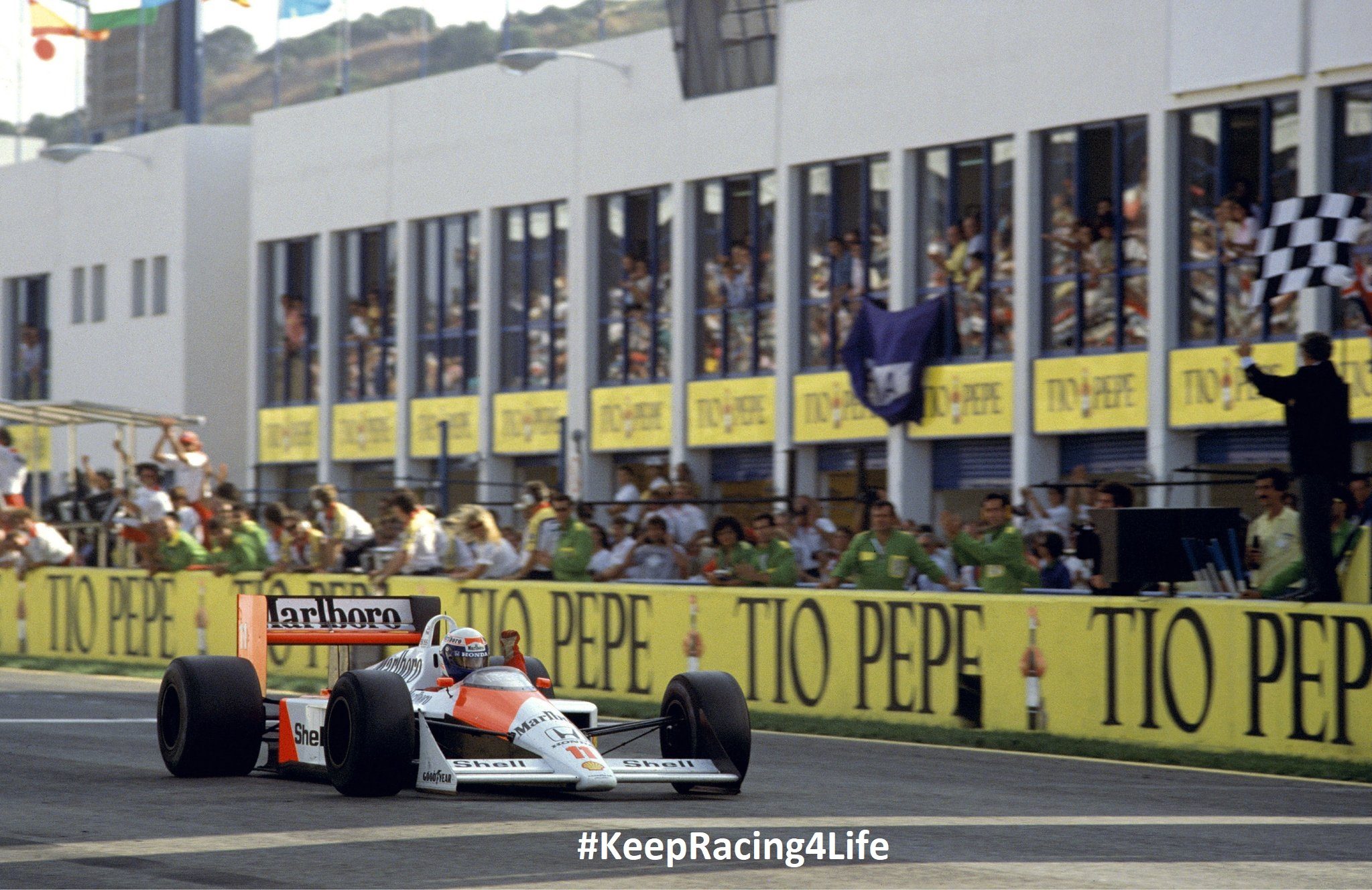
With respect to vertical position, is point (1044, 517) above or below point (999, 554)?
above

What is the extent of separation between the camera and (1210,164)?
77.5ft

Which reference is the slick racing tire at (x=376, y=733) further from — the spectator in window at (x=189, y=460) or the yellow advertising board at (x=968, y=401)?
the spectator in window at (x=189, y=460)

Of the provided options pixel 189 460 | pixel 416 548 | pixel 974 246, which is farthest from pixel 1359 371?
pixel 189 460

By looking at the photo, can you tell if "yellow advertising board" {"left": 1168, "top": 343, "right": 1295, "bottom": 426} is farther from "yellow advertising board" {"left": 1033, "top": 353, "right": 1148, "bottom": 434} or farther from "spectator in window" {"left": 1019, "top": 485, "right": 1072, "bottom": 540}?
"spectator in window" {"left": 1019, "top": 485, "right": 1072, "bottom": 540}

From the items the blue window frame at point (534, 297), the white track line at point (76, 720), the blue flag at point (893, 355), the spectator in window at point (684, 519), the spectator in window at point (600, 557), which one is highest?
the blue window frame at point (534, 297)

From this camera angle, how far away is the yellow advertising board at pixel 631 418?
30766mm

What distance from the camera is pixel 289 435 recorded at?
3822 centimetres

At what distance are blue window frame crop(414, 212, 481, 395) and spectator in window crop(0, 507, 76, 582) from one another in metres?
9.15

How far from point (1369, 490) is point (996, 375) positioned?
32.6 feet

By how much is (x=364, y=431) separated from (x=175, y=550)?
12286 mm

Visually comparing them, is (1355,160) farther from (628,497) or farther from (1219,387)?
(628,497)

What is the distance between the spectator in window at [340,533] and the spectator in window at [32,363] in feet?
76.5

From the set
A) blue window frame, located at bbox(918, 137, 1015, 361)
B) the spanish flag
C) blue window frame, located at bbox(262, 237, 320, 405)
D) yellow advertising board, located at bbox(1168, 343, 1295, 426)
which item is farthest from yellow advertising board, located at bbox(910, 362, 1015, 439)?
the spanish flag

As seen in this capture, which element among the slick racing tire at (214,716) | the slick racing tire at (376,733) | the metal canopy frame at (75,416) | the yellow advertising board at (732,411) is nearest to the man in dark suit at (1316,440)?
the slick racing tire at (376,733)
